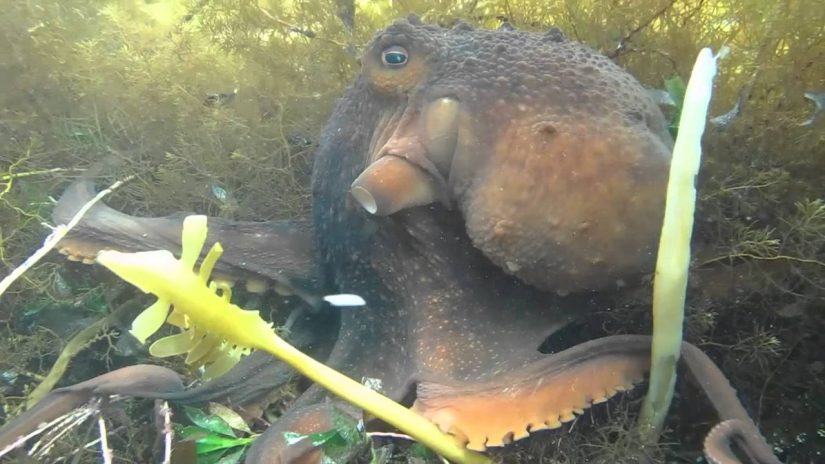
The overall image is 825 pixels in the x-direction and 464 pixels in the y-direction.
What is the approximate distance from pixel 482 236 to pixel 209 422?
110 centimetres

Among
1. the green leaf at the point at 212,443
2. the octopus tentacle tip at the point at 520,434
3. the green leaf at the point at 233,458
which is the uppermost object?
the octopus tentacle tip at the point at 520,434

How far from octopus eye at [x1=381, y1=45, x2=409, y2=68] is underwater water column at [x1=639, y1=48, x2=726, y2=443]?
881mm

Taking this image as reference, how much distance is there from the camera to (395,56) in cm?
208

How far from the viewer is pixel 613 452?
181cm

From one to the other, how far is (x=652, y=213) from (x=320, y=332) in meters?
1.36

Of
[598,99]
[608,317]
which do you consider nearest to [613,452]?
[608,317]

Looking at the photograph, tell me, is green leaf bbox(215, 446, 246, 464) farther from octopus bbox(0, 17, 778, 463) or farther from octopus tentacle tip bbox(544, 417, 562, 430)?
octopus tentacle tip bbox(544, 417, 562, 430)

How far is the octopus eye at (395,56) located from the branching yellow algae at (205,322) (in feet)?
2.72

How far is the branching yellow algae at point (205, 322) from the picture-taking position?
5.15 ft

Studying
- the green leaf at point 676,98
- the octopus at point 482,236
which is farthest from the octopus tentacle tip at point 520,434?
the green leaf at point 676,98

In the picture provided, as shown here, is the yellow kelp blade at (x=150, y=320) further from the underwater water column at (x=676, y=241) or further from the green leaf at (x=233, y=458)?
the underwater water column at (x=676, y=241)

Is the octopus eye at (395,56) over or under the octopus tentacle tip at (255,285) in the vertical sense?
over

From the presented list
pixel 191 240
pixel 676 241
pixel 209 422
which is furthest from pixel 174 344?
pixel 676 241

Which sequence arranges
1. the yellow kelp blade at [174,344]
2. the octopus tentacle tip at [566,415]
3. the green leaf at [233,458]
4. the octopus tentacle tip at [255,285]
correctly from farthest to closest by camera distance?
the octopus tentacle tip at [255,285], the green leaf at [233,458], the yellow kelp blade at [174,344], the octopus tentacle tip at [566,415]
